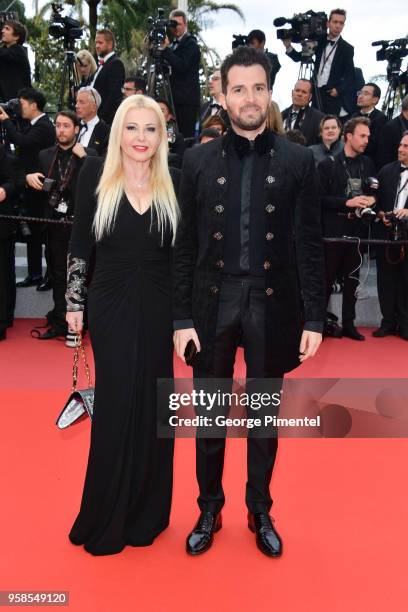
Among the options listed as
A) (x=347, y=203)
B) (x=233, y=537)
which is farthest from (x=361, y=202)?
(x=233, y=537)

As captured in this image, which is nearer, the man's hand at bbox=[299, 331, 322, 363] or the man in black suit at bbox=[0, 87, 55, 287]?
the man's hand at bbox=[299, 331, 322, 363]

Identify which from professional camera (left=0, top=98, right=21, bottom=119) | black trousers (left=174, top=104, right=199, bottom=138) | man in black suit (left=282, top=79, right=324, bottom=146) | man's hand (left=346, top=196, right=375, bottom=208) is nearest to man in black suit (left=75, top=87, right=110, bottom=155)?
professional camera (left=0, top=98, right=21, bottom=119)

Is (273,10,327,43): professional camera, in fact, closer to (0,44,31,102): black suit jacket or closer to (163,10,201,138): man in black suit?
(163,10,201,138): man in black suit

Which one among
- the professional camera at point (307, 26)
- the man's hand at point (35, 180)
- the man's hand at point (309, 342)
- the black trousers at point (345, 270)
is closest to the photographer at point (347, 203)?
the black trousers at point (345, 270)

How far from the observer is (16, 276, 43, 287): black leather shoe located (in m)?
6.63

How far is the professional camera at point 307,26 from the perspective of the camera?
7.48 metres

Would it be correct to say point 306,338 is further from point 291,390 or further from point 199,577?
point 291,390

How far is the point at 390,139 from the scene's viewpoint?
267 inches

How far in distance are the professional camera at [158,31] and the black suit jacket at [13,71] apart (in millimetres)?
1367

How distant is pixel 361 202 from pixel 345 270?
0.68 meters

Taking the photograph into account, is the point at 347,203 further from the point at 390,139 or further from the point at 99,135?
the point at 99,135

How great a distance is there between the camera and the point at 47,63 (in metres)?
17.8

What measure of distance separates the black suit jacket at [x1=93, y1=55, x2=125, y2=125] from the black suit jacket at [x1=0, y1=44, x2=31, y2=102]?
2.55ft

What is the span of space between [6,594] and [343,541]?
134 cm
